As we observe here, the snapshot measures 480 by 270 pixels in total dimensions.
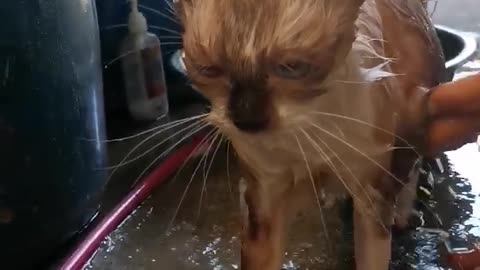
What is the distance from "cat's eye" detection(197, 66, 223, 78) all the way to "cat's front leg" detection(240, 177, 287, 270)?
0.21 meters

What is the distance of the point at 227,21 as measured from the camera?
23.6 inches

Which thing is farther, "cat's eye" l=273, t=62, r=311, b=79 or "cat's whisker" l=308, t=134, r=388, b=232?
"cat's whisker" l=308, t=134, r=388, b=232

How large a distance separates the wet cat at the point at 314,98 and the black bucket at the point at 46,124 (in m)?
0.28

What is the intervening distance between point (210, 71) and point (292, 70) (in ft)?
0.20

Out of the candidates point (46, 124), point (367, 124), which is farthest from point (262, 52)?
point (46, 124)

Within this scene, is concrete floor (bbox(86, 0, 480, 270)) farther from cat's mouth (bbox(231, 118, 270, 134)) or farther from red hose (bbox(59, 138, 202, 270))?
cat's mouth (bbox(231, 118, 270, 134))

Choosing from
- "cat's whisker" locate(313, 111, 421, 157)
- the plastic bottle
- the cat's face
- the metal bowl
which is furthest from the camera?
the plastic bottle

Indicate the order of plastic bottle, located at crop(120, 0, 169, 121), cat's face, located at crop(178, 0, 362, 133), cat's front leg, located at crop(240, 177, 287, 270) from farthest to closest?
plastic bottle, located at crop(120, 0, 169, 121)
cat's front leg, located at crop(240, 177, 287, 270)
cat's face, located at crop(178, 0, 362, 133)

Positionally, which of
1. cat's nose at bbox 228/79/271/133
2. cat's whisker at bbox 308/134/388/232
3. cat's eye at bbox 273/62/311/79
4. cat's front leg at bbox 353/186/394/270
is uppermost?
cat's eye at bbox 273/62/311/79

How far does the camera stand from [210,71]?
62 centimetres

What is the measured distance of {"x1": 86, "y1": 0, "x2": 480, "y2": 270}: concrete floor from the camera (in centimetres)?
102

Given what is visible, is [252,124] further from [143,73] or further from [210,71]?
[143,73]

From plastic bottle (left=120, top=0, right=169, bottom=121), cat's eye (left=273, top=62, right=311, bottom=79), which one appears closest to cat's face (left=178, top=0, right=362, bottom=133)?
cat's eye (left=273, top=62, right=311, bottom=79)

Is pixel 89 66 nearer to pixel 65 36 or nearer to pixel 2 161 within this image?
pixel 65 36
